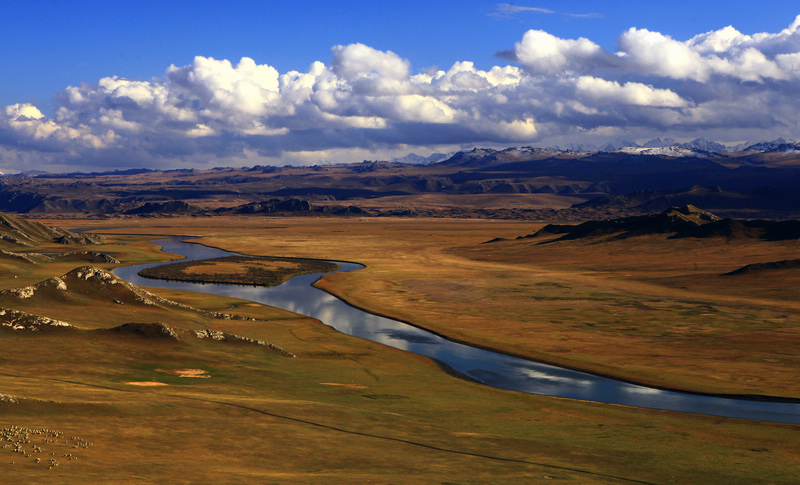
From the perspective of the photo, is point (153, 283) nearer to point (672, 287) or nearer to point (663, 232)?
point (672, 287)

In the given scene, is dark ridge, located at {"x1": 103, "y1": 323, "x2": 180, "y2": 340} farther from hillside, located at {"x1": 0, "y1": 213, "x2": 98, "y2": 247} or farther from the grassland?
hillside, located at {"x1": 0, "y1": 213, "x2": 98, "y2": 247}

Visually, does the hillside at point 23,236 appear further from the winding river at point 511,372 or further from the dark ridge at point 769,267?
the dark ridge at point 769,267

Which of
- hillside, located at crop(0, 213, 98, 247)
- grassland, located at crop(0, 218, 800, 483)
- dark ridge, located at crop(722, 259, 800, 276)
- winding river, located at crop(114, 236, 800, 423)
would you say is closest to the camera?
grassland, located at crop(0, 218, 800, 483)

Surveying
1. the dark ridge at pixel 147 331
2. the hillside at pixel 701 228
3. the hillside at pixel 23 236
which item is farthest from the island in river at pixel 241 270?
the hillside at pixel 701 228

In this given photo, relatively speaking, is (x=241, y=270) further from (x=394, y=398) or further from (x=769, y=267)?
(x=769, y=267)

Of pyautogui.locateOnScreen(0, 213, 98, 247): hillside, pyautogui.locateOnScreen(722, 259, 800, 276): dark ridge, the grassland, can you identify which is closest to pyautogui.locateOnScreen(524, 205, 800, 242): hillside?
pyautogui.locateOnScreen(722, 259, 800, 276): dark ridge

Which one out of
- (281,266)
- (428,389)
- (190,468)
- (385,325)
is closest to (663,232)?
(281,266)

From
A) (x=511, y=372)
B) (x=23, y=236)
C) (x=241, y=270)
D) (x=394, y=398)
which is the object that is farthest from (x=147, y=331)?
(x=23, y=236)
